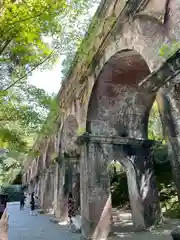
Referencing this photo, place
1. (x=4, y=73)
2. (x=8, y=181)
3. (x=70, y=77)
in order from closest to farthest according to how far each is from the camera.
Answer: (x=4, y=73) → (x=70, y=77) → (x=8, y=181)

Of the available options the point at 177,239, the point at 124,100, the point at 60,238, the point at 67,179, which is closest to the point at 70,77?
the point at 124,100

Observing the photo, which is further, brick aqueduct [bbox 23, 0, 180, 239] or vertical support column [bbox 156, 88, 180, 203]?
brick aqueduct [bbox 23, 0, 180, 239]

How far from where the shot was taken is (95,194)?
8031 millimetres

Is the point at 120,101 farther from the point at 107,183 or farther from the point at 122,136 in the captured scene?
the point at 107,183

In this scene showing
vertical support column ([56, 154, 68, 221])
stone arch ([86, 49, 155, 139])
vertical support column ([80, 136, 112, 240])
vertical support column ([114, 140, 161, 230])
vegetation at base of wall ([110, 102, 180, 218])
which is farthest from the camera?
vertical support column ([56, 154, 68, 221])

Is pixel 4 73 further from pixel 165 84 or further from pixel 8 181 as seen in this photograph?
pixel 8 181

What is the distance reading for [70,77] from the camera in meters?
11.2

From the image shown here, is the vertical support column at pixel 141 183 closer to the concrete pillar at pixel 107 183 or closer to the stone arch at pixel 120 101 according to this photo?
the concrete pillar at pixel 107 183

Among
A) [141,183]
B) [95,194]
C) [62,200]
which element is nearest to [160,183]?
[141,183]

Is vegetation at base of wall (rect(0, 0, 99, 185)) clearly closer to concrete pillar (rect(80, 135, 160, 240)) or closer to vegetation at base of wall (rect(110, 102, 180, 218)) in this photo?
concrete pillar (rect(80, 135, 160, 240))

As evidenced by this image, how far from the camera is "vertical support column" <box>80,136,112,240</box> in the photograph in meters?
7.69

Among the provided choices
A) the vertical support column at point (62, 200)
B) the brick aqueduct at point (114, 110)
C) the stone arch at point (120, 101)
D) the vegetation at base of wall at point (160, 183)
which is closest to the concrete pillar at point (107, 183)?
the brick aqueduct at point (114, 110)

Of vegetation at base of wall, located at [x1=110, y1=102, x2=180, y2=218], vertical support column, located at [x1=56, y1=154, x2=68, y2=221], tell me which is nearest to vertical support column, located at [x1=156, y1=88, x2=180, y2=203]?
vegetation at base of wall, located at [x1=110, y1=102, x2=180, y2=218]

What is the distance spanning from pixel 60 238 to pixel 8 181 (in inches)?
1466
